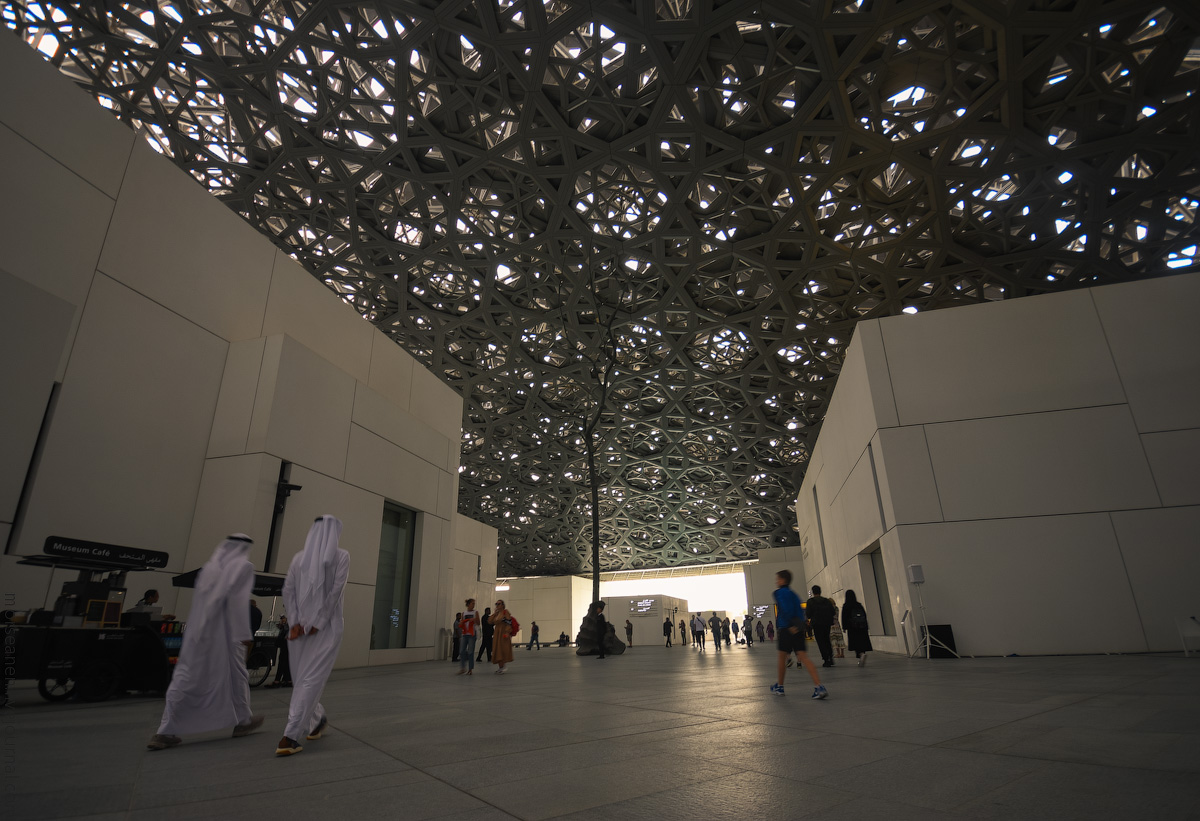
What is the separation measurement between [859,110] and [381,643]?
1993 cm

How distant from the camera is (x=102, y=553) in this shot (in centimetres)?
729

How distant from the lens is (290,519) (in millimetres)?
11742

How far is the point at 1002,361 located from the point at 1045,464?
222cm

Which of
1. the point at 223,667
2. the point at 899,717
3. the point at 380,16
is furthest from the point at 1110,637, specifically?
the point at 380,16

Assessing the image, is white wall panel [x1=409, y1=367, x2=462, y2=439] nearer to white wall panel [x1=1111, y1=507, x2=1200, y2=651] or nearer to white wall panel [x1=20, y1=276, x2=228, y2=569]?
white wall panel [x1=20, y1=276, x2=228, y2=569]

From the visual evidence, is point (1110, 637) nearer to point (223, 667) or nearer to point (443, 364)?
point (223, 667)

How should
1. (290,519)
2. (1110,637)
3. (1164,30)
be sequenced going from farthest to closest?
(1164,30)
(290,519)
(1110,637)

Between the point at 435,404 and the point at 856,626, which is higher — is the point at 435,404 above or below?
above

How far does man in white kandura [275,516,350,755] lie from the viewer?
13.4ft

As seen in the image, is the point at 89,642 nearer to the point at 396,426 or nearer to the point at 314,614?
the point at 314,614

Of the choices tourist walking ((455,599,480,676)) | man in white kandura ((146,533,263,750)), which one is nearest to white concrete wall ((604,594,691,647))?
tourist walking ((455,599,480,676))

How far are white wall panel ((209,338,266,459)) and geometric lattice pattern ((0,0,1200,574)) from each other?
1034 cm

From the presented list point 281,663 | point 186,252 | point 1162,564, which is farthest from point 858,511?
point 186,252

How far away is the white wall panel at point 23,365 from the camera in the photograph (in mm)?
7938
